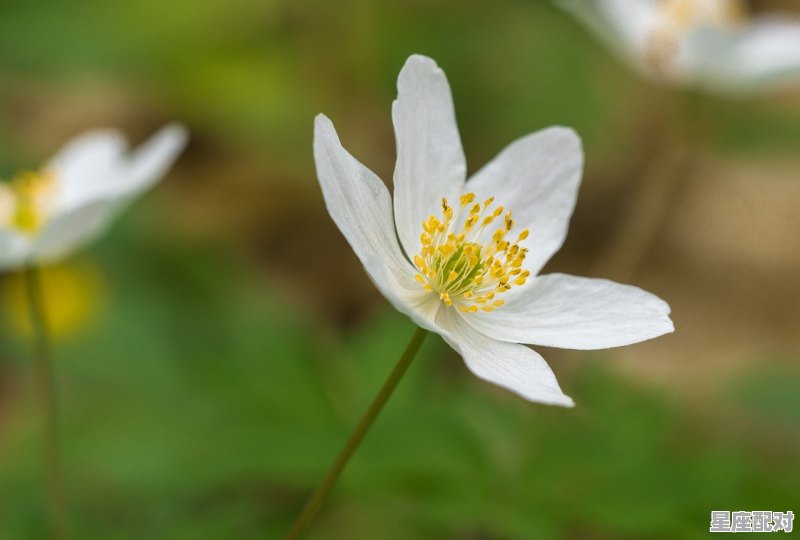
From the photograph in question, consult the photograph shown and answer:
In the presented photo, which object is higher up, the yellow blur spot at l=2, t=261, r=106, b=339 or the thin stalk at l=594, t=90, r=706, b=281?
the yellow blur spot at l=2, t=261, r=106, b=339

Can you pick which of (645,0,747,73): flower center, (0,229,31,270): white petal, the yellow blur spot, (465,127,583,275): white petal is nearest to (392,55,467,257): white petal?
(465,127,583,275): white petal

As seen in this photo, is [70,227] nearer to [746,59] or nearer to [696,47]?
[696,47]

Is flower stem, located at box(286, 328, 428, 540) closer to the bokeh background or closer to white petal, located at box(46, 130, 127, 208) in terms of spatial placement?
the bokeh background

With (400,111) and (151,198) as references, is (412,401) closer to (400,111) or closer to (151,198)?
(400,111)

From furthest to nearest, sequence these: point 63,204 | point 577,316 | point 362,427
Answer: point 63,204 → point 577,316 → point 362,427

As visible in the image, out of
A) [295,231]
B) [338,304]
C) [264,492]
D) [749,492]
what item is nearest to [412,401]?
[264,492]

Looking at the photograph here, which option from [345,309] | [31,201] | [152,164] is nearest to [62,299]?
[345,309]
